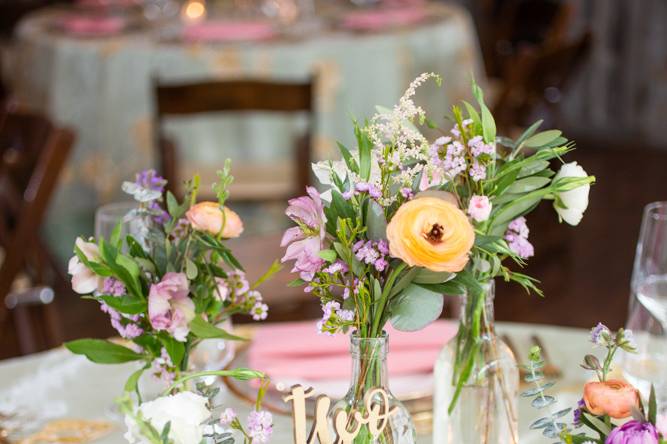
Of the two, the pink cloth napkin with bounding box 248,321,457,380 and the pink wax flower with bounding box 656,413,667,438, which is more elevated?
the pink wax flower with bounding box 656,413,667,438

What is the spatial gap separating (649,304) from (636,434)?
0.54 metres

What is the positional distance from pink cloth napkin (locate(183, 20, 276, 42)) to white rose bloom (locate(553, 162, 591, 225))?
8.65 feet

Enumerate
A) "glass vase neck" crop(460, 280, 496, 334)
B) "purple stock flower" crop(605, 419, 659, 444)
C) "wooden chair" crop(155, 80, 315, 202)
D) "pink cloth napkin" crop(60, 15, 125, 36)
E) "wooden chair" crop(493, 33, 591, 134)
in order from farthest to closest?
"pink cloth napkin" crop(60, 15, 125, 36) < "wooden chair" crop(493, 33, 591, 134) < "wooden chair" crop(155, 80, 315, 202) < "glass vase neck" crop(460, 280, 496, 334) < "purple stock flower" crop(605, 419, 659, 444)

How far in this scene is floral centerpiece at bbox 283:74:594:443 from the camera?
0.86 m

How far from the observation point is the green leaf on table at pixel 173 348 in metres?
1.10

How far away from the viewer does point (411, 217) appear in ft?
2.79

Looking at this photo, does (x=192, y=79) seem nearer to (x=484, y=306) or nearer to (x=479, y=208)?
(x=484, y=306)

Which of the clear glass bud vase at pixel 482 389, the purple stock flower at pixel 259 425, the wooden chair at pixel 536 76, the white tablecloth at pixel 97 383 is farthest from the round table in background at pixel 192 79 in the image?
the purple stock flower at pixel 259 425

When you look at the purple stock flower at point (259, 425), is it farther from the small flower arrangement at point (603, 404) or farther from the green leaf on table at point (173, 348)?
the green leaf on table at point (173, 348)

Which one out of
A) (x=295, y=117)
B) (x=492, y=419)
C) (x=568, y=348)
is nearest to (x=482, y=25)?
(x=295, y=117)

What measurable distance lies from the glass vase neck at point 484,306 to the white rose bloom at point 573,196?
0.10 metres

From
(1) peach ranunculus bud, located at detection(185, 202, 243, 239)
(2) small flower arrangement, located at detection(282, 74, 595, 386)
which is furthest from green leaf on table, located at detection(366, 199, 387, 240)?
(1) peach ranunculus bud, located at detection(185, 202, 243, 239)

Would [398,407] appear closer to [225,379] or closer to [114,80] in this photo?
[225,379]

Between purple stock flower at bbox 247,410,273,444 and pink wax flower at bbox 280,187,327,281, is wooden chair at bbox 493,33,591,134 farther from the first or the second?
purple stock flower at bbox 247,410,273,444
